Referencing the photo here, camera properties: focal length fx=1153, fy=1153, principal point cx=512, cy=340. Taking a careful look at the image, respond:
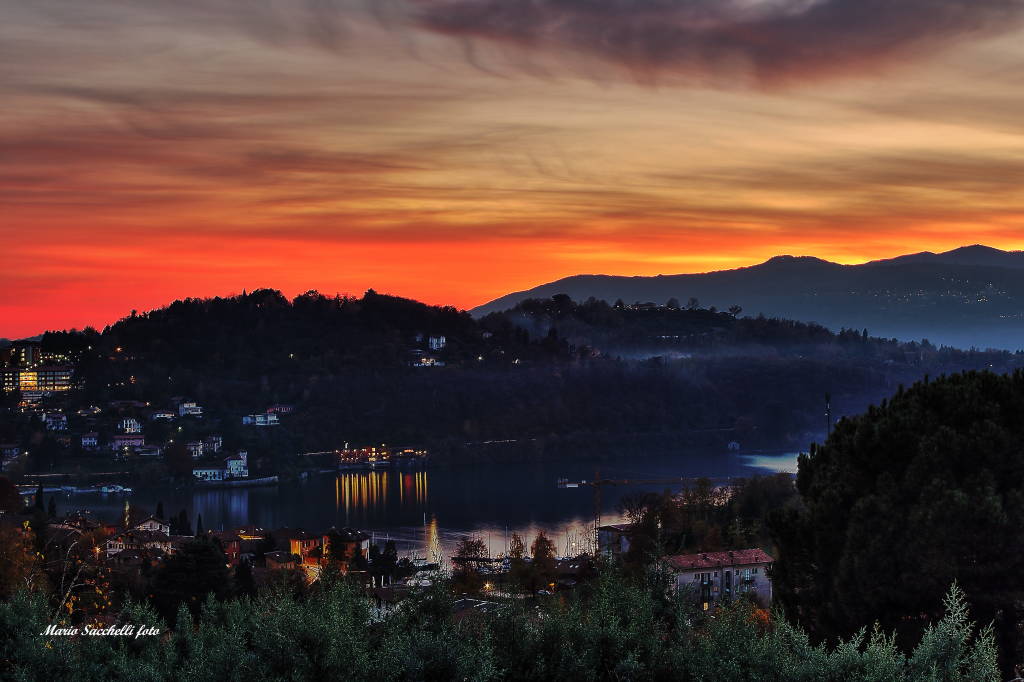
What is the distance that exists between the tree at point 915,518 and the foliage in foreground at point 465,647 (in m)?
1.96

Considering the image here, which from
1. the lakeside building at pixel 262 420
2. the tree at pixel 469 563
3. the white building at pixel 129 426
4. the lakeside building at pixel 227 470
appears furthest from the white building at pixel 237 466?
the tree at pixel 469 563

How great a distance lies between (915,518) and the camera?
5.59 meters

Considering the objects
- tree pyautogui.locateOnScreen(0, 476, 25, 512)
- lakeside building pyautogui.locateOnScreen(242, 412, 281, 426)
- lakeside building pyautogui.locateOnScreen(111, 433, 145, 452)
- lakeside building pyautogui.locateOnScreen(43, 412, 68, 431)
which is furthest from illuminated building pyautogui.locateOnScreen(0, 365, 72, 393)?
tree pyautogui.locateOnScreen(0, 476, 25, 512)

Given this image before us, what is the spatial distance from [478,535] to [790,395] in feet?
108

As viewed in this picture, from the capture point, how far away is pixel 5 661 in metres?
3.53

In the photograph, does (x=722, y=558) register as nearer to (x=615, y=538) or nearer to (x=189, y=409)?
(x=615, y=538)

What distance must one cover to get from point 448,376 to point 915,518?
45880mm

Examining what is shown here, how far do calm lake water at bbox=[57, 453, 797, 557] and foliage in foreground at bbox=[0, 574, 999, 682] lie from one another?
15.5 metres

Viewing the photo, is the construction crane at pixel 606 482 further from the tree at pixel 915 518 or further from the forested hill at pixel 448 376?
the tree at pixel 915 518

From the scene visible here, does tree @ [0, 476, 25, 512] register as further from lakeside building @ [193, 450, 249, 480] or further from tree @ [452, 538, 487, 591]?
lakeside building @ [193, 450, 249, 480]

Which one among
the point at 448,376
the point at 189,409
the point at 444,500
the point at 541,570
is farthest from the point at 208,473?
the point at 541,570

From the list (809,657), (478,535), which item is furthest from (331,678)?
(478,535)

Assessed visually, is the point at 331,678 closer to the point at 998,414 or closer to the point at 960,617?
the point at 960,617

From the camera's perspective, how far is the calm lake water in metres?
22.8
